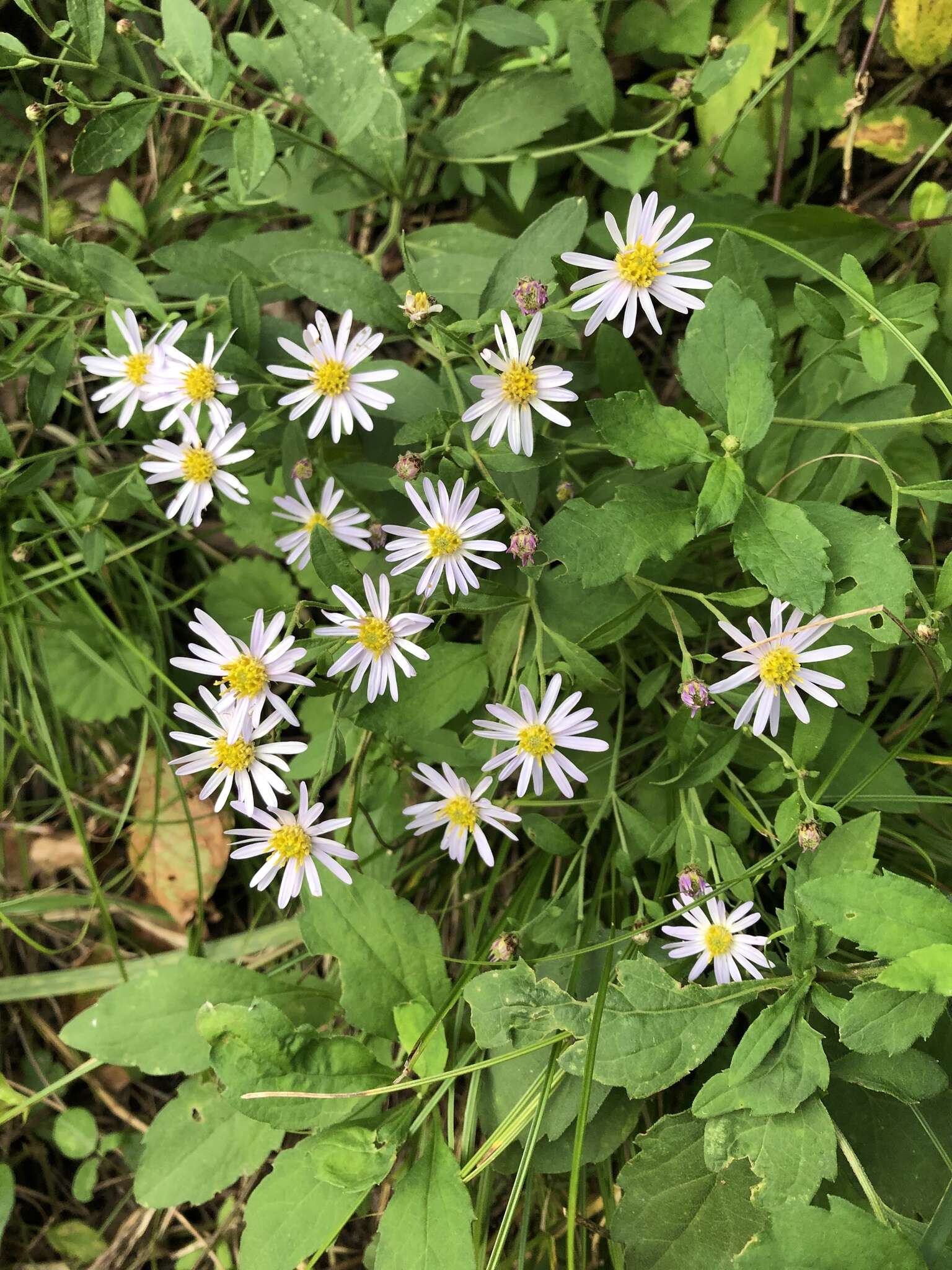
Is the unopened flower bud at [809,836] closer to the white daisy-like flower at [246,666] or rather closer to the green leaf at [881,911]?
the green leaf at [881,911]

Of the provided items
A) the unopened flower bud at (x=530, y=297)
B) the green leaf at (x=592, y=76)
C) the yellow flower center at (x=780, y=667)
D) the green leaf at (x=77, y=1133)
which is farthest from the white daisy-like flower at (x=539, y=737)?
the green leaf at (x=77, y=1133)

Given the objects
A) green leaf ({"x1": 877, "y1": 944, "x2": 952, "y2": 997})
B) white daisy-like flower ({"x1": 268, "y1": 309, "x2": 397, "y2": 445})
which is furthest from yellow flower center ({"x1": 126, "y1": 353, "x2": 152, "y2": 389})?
green leaf ({"x1": 877, "y1": 944, "x2": 952, "y2": 997})

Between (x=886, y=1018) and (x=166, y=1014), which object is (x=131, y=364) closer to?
(x=166, y=1014)

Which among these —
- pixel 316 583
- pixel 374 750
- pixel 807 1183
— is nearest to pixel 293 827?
pixel 374 750

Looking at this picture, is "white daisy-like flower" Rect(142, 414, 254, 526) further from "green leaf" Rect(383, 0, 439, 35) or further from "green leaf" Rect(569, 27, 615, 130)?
"green leaf" Rect(569, 27, 615, 130)

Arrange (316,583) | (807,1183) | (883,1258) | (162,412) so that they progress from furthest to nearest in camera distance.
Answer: (316,583) < (162,412) < (807,1183) < (883,1258)

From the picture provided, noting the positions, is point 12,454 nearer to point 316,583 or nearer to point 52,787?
point 316,583
